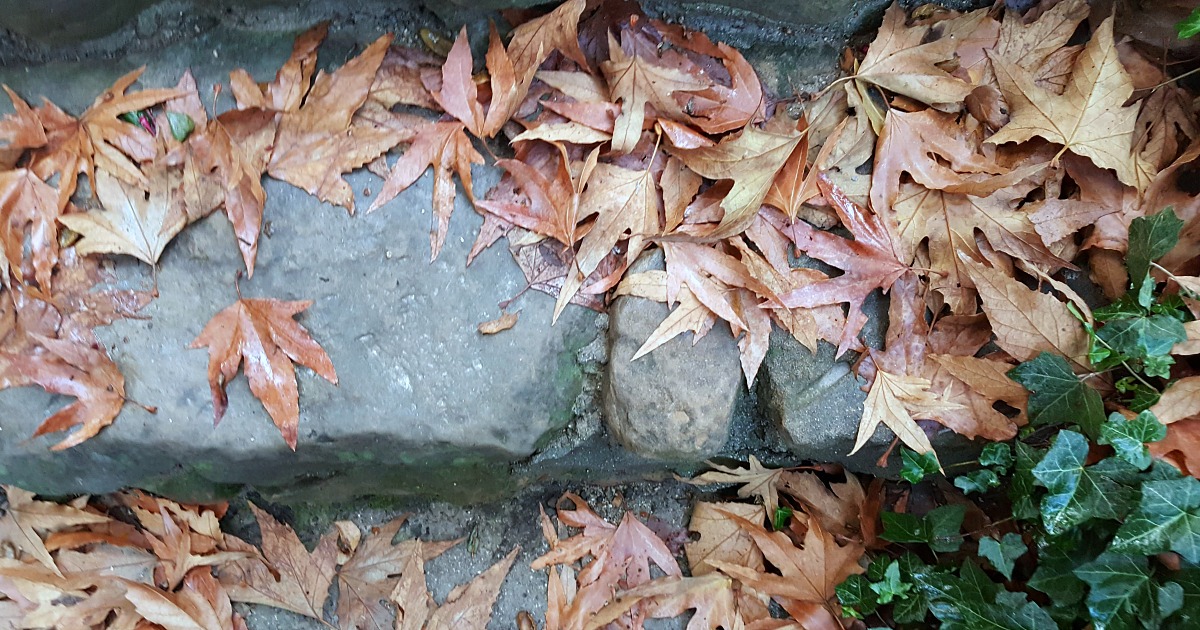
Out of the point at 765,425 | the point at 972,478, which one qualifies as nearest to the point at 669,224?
the point at 765,425

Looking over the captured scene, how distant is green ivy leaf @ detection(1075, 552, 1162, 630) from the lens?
1.28 metres

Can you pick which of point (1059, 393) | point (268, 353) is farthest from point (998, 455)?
point (268, 353)

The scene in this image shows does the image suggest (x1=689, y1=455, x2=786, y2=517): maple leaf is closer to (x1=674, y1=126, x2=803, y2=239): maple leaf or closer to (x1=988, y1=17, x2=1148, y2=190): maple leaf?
(x1=674, y1=126, x2=803, y2=239): maple leaf

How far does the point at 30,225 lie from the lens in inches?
56.9

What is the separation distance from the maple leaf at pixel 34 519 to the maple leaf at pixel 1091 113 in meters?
2.54

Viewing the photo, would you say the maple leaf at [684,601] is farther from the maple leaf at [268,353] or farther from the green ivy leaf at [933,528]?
the maple leaf at [268,353]

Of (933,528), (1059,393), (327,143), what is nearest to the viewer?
(1059,393)

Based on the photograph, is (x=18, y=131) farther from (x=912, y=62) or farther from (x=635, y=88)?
(x=912, y=62)

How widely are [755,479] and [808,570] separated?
261 mm

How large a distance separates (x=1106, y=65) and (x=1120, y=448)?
78 cm

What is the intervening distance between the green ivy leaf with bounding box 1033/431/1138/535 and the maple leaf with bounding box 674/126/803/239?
2.49 ft

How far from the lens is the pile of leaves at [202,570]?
1810mm

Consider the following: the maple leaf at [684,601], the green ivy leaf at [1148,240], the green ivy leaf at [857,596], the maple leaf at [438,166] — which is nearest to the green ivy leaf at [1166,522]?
the green ivy leaf at [1148,240]

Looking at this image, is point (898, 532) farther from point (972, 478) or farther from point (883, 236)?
point (883, 236)
